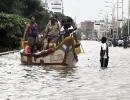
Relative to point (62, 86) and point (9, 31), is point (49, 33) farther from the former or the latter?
point (9, 31)

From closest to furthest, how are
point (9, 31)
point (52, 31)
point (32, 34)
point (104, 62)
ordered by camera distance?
point (104, 62) < point (52, 31) < point (32, 34) < point (9, 31)

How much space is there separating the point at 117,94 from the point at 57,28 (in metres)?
12.3

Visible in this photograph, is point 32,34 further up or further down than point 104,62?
further up

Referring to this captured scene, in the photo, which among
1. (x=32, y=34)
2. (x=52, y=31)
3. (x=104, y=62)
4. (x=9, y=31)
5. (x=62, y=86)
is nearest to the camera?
(x=62, y=86)

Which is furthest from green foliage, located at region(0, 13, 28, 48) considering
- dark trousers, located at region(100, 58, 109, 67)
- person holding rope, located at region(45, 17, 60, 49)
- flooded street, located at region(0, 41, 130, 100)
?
flooded street, located at region(0, 41, 130, 100)

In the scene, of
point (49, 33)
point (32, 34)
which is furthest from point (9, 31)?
point (49, 33)

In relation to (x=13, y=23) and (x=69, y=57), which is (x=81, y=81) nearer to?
(x=69, y=57)

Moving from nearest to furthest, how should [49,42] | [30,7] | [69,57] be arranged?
[69,57] < [49,42] < [30,7]

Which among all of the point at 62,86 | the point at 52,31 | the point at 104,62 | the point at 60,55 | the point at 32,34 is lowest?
the point at 104,62

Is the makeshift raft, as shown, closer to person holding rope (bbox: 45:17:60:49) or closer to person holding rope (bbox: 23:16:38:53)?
person holding rope (bbox: 23:16:38:53)

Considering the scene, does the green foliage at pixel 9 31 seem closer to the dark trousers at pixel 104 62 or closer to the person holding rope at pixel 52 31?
the person holding rope at pixel 52 31

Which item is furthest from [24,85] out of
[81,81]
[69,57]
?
[69,57]

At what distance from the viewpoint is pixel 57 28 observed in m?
24.7

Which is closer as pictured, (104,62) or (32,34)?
(104,62)
